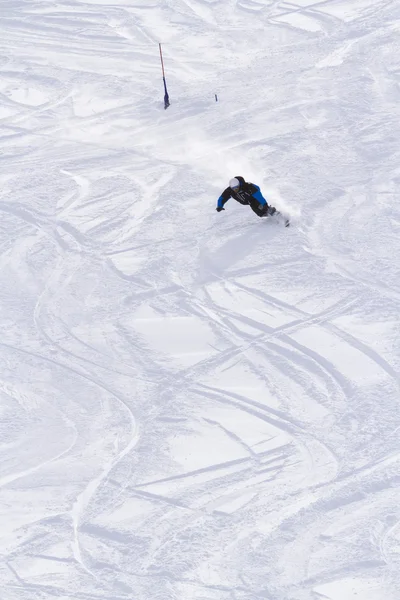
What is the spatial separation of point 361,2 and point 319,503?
12.4m

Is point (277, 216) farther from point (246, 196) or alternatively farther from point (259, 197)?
point (246, 196)

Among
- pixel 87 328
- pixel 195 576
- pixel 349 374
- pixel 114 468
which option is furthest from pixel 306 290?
pixel 195 576

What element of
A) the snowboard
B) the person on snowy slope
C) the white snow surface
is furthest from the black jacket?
the white snow surface

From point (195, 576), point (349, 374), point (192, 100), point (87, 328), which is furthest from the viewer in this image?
point (192, 100)

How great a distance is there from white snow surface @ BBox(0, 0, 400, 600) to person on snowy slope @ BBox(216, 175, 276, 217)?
378mm

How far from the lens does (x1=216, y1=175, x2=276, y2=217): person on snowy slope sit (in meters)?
13.9

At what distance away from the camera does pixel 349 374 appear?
11633mm

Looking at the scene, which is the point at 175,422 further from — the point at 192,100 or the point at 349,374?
the point at 192,100

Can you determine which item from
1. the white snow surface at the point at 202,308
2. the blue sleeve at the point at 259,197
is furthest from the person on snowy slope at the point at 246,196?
the white snow surface at the point at 202,308

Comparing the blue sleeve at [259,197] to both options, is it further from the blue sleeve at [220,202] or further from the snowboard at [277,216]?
the blue sleeve at [220,202]

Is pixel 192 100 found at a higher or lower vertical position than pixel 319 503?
higher

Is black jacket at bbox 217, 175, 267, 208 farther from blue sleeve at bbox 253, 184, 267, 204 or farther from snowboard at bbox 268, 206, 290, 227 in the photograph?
snowboard at bbox 268, 206, 290, 227

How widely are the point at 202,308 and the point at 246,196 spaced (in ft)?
6.12

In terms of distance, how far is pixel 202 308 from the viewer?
12953 mm
